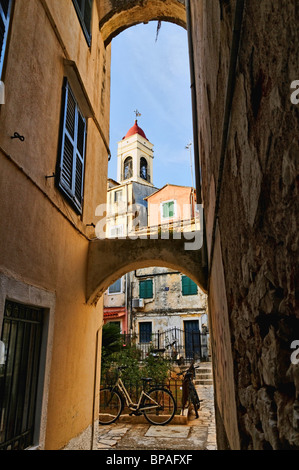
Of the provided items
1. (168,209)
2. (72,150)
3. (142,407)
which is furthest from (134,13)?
(168,209)

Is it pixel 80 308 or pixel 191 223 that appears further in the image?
pixel 191 223

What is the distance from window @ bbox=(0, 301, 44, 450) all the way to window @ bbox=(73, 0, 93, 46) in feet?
17.0

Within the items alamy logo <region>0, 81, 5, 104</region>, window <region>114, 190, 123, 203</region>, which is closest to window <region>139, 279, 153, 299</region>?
window <region>114, 190, 123, 203</region>

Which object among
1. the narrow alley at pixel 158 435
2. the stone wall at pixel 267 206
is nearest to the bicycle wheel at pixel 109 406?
the narrow alley at pixel 158 435

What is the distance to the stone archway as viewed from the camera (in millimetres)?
7586

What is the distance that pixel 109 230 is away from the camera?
2639 cm

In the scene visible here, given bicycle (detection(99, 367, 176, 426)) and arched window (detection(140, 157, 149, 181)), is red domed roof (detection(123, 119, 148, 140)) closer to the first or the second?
arched window (detection(140, 157, 149, 181))

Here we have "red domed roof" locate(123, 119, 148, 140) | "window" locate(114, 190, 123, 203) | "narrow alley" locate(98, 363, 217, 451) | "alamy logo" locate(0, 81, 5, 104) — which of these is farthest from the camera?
"red domed roof" locate(123, 119, 148, 140)

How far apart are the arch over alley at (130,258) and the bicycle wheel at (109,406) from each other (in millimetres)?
3662

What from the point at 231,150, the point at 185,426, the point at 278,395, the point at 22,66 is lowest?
the point at 185,426

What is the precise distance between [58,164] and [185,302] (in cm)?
1777

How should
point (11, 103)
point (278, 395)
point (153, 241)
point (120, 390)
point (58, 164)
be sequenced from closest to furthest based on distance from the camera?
point (278, 395)
point (11, 103)
point (58, 164)
point (153, 241)
point (120, 390)

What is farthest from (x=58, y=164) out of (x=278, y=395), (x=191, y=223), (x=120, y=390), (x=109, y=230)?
(x=109, y=230)
